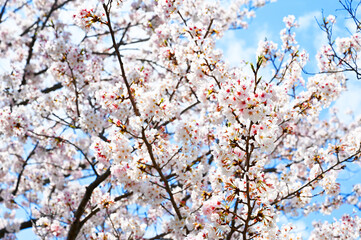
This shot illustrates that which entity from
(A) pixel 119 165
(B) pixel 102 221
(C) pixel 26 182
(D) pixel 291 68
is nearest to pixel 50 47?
(A) pixel 119 165

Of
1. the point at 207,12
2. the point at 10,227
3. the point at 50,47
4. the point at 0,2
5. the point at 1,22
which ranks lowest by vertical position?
the point at 10,227

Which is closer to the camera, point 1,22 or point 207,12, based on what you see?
point 207,12

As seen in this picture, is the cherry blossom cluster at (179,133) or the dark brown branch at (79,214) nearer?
the cherry blossom cluster at (179,133)

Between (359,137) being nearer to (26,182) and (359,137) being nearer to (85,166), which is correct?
(85,166)

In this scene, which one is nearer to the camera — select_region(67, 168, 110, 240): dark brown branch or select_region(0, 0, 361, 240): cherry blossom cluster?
select_region(0, 0, 361, 240): cherry blossom cluster

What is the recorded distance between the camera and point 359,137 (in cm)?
464

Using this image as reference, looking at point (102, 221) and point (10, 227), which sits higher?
point (10, 227)

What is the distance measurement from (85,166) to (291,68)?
651 cm

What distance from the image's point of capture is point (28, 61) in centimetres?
884

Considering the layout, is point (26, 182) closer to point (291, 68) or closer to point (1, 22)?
point (1, 22)

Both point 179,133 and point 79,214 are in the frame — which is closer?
point 179,133

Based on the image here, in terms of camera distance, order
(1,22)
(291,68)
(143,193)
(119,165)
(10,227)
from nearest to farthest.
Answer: (119,165)
(143,193)
(291,68)
(10,227)
(1,22)

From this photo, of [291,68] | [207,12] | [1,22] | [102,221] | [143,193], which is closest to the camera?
[143,193]

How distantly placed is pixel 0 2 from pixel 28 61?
6.99 feet
